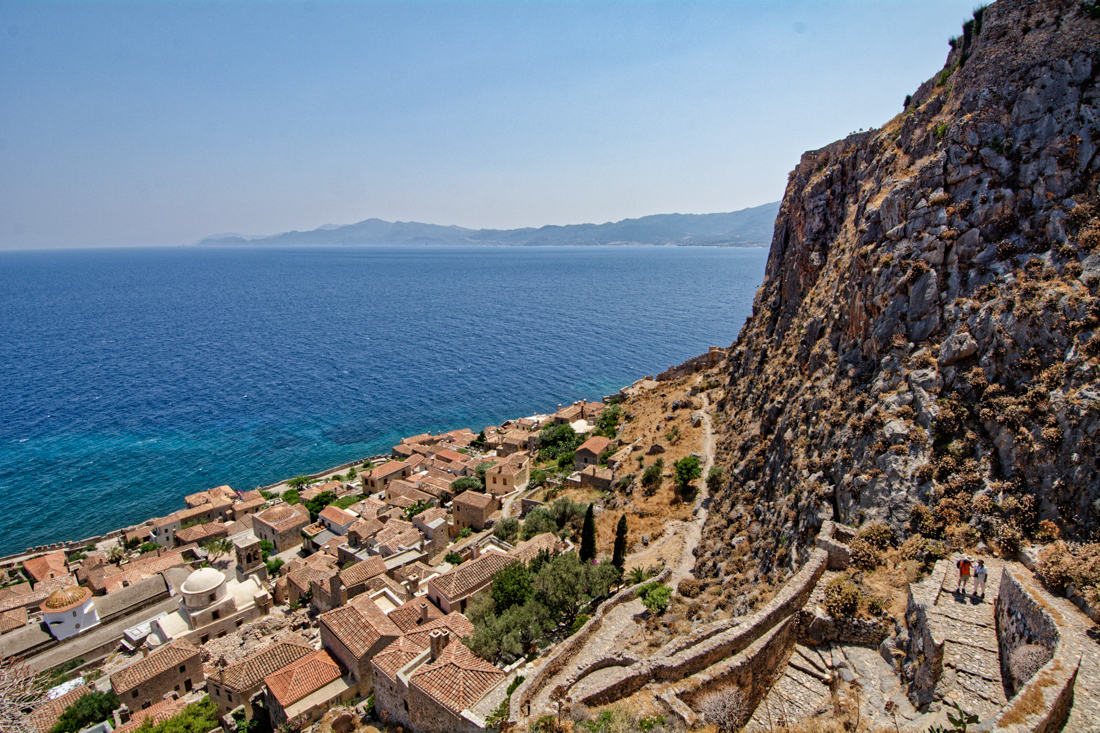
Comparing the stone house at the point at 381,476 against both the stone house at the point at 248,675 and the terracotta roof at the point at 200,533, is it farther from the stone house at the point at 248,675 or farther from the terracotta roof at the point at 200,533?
the stone house at the point at 248,675

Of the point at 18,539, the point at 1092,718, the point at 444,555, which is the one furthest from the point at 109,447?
the point at 1092,718

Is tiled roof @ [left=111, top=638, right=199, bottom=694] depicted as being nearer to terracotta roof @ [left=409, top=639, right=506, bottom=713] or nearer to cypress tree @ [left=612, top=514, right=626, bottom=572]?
terracotta roof @ [left=409, top=639, right=506, bottom=713]

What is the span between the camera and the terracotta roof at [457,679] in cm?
1733

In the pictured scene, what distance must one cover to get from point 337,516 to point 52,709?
63.5ft

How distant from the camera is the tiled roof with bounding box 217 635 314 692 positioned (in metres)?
25.0

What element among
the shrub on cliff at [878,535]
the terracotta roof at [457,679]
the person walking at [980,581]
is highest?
the person walking at [980,581]

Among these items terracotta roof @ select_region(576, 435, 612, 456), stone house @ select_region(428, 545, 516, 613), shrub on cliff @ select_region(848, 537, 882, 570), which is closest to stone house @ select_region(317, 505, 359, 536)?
stone house @ select_region(428, 545, 516, 613)

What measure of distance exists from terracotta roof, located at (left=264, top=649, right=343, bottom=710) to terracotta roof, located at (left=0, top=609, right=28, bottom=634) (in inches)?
899

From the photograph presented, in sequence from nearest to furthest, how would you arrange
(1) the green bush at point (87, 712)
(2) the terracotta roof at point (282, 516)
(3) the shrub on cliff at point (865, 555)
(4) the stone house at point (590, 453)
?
(3) the shrub on cliff at point (865, 555), (1) the green bush at point (87, 712), (2) the terracotta roof at point (282, 516), (4) the stone house at point (590, 453)

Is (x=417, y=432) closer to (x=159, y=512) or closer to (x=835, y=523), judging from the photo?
(x=159, y=512)

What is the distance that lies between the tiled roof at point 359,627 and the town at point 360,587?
0.09 metres

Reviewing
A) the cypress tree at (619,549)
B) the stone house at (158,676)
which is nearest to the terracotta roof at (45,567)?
the stone house at (158,676)

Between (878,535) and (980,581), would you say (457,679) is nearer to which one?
(878,535)

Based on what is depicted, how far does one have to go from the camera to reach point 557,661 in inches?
680
